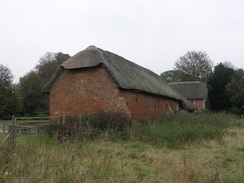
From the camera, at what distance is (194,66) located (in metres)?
49.7

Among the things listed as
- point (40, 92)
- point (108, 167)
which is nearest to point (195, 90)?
point (40, 92)

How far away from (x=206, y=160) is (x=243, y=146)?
2.90 metres

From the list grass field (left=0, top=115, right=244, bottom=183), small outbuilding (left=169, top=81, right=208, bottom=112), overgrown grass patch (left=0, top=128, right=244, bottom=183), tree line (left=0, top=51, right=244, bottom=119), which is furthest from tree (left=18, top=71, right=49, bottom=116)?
overgrown grass patch (left=0, top=128, right=244, bottom=183)

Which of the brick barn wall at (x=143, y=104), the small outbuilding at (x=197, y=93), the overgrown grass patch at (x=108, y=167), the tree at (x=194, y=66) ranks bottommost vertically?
the overgrown grass patch at (x=108, y=167)

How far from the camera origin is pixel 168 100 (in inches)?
946

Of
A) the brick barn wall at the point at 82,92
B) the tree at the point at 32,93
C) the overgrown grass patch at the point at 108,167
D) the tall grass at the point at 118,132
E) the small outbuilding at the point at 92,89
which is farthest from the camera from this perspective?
the tree at the point at 32,93

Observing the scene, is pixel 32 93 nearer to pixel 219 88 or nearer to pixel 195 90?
pixel 195 90

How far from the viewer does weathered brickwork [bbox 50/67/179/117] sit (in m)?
14.6

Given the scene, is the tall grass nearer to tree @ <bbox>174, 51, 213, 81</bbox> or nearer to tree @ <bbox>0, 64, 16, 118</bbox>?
tree @ <bbox>0, 64, 16, 118</bbox>

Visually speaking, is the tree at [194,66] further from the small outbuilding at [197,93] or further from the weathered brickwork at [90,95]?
the weathered brickwork at [90,95]

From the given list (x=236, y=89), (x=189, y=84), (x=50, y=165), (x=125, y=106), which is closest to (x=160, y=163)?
(x=50, y=165)

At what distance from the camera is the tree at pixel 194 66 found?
160ft

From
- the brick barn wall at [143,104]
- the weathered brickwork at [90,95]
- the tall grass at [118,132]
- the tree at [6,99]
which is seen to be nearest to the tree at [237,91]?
the brick barn wall at [143,104]

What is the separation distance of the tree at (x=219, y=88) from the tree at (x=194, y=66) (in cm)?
621
